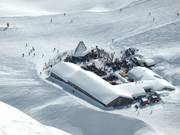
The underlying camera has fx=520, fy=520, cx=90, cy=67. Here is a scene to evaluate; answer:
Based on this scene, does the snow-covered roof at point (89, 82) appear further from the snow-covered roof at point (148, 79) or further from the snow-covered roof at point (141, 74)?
the snow-covered roof at point (141, 74)

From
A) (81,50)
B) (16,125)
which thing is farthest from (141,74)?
(16,125)

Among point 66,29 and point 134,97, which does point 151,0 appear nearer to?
point 66,29

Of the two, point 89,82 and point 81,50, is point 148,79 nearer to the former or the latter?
point 89,82

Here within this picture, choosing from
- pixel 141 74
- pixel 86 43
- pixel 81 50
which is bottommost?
pixel 141 74

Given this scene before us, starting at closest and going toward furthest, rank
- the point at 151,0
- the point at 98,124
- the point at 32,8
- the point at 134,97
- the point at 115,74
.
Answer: the point at 98,124
the point at 134,97
the point at 115,74
the point at 151,0
the point at 32,8

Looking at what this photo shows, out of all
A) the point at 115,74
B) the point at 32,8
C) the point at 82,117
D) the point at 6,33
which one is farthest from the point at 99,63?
the point at 32,8
